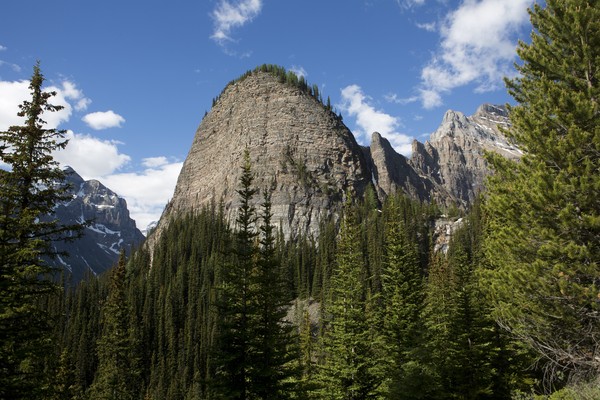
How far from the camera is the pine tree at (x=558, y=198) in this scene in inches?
462

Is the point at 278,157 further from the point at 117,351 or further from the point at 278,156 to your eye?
the point at 117,351

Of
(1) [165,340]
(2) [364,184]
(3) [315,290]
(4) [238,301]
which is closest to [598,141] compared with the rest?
(4) [238,301]

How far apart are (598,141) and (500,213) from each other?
3.83 metres

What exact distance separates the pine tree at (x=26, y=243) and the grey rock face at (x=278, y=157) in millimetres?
104951

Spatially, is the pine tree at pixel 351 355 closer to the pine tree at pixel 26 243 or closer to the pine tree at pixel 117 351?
the pine tree at pixel 26 243

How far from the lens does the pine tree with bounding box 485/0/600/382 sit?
462 inches

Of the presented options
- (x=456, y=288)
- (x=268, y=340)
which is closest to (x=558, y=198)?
(x=268, y=340)

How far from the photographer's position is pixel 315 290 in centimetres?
8900

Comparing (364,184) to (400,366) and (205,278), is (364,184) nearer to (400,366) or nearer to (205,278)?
(205,278)

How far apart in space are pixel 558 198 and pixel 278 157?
12169 cm

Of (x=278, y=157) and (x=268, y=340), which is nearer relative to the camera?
(x=268, y=340)

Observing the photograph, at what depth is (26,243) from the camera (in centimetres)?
1324

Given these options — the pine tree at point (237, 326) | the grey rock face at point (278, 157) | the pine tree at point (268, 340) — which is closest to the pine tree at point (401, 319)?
the pine tree at point (268, 340)

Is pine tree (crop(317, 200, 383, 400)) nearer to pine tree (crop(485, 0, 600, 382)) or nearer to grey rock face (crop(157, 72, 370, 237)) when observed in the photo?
pine tree (crop(485, 0, 600, 382))
